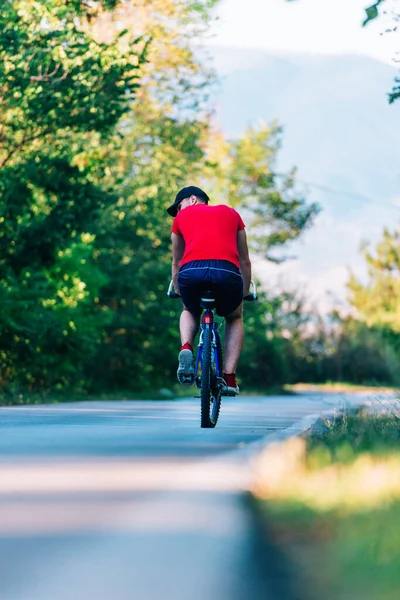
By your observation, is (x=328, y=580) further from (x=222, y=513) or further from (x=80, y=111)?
(x=80, y=111)

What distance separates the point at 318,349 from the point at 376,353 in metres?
2.48

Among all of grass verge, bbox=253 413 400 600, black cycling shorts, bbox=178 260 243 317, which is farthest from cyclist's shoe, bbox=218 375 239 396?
grass verge, bbox=253 413 400 600

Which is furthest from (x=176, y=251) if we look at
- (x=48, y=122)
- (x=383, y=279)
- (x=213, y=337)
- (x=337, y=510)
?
(x=383, y=279)

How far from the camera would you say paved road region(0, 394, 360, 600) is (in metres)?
4.61

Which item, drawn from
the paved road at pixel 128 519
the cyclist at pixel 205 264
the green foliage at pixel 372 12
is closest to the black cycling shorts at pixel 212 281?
the cyclist at pixel 205 264

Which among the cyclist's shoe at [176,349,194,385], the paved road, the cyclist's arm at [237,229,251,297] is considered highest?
the cyclist's arm at [237,229,251,297]

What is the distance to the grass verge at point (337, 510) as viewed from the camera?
4.43 m

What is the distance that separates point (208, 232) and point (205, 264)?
0.26 metres

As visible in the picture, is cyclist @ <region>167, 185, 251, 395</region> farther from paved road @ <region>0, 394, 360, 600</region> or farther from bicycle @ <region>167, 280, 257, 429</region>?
Result: paved road @ <region>0, 394, 360, 600</region>

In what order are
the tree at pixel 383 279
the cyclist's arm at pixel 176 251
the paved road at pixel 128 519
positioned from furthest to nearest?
the tree at pixel 383 279, the cyclist's arm at pixel 176 251, the paved road at pixel 128 519

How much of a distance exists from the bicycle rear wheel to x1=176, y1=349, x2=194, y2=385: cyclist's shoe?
0.09 meters

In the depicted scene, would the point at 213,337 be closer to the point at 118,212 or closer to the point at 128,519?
the point at 128,519

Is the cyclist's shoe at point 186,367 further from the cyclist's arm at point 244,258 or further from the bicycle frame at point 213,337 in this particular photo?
the cyclist's arm at point 244,258

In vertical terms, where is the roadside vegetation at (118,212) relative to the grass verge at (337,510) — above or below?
above
